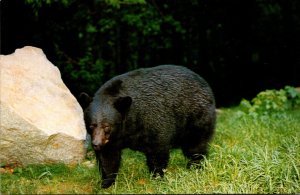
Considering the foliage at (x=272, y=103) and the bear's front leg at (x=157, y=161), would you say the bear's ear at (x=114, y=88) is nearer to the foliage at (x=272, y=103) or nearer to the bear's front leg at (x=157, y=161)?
the bear's front leg at (x=157, y=161)

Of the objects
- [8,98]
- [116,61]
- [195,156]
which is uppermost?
[8,98]

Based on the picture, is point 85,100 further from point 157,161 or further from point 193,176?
point 193,176

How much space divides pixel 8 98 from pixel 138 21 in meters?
7.19

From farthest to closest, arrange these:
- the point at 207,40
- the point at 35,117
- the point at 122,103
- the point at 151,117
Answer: the point at 207,40 < the point at 35,117 < the point at 151,117 < the point at 122,103

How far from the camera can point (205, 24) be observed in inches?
630

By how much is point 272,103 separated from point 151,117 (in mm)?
5512

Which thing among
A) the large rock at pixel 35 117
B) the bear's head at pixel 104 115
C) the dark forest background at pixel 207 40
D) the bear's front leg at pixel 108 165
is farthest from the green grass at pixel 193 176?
the dark forest background at pixel 207 40

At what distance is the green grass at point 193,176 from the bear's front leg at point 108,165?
0.11 metres

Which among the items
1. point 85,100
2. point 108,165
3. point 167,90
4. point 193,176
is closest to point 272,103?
point 167,90

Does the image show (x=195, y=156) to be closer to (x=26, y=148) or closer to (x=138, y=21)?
(x=26, y=148)

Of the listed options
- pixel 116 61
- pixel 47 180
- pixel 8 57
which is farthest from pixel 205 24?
pixel 47 180

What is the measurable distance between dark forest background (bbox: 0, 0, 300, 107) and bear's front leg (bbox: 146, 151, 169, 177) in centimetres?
750

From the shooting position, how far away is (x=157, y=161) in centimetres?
620

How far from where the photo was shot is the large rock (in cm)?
663
